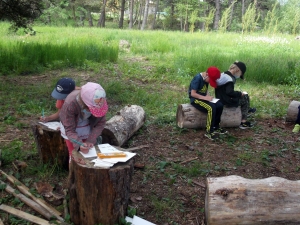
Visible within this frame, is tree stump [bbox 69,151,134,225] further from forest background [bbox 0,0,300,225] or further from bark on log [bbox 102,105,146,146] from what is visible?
bark on log [bbox 102,105,146,146]

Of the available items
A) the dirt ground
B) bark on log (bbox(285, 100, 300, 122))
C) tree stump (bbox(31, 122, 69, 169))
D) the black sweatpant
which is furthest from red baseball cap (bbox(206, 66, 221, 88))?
tree stump (bbox(31, 122, 69, 169))

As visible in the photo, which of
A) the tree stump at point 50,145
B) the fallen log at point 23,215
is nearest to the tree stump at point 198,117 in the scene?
the tree stump at point 50,145

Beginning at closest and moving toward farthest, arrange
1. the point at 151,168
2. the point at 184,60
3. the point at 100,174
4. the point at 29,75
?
the point at 100,174, the point at 151,168, the point at 29,75, the point at 184,60

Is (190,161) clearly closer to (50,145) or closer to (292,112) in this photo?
(50,145)

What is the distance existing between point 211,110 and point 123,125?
1.72 metres

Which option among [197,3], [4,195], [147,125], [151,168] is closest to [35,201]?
[4,195]

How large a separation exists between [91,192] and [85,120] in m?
0.95

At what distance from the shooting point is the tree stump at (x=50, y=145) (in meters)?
4.30

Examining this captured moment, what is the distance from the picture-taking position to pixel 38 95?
7695 mm

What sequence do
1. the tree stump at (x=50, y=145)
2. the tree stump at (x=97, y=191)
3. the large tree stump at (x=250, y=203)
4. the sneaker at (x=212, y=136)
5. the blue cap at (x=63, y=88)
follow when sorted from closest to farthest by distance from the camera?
the tree stump at (x=97, y=191)
the large tree stump at (x=250, y=203)
the blue cap at (x=63, y=88)
the tree stump at (x=50, y=145)
the sneaker at (x=212, y=136)

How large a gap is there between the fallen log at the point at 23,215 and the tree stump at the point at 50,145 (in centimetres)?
100

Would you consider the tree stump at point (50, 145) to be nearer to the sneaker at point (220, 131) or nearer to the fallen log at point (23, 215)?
the fallen log at point (23, 215)

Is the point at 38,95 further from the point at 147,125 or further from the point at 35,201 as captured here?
the point at 35,201

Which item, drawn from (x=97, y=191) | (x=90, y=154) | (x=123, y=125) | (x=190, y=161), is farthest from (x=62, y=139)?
(x=190, y=161)
